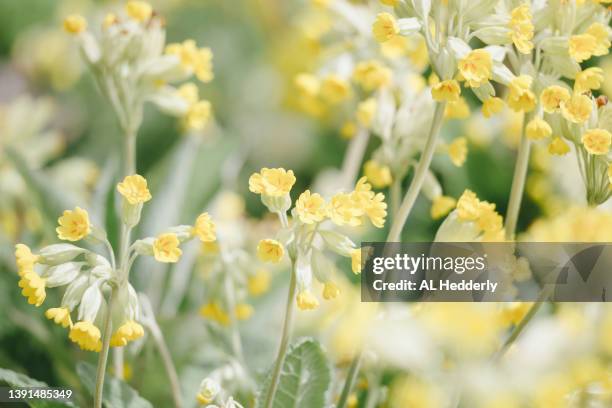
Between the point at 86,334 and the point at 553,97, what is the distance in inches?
13.0

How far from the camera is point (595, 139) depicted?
1.77 feet

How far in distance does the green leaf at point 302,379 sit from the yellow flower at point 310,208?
10 centimetres

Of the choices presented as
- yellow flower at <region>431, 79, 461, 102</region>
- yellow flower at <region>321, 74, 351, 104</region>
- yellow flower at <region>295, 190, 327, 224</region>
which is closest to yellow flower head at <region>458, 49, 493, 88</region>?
yellow flower at <region>431, 79, 461, 102</region>

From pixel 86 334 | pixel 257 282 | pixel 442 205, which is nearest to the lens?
pixel 86 334

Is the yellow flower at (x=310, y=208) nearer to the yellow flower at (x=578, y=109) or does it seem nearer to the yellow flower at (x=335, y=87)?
the yellow flower at (x=578, y=109)

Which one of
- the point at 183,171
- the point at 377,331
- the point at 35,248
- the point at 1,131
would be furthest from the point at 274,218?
the point at 377,331

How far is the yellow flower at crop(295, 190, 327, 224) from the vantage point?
0.52 metres

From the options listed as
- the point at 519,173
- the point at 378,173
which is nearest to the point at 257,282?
the point at 378,173

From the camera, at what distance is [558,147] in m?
0.57

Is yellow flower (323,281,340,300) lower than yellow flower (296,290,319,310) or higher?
higher

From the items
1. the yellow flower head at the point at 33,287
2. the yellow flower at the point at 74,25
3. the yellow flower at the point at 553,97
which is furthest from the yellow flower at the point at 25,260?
the yellow flower at the point at 553,97

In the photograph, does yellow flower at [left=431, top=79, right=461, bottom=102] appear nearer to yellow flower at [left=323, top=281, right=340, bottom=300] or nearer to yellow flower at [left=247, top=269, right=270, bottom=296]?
yellow flower at [left=323, top=281, right=340, bottom=300]

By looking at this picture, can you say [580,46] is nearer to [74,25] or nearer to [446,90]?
[446,90]

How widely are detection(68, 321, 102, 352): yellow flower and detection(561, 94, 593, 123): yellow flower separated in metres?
0.33
